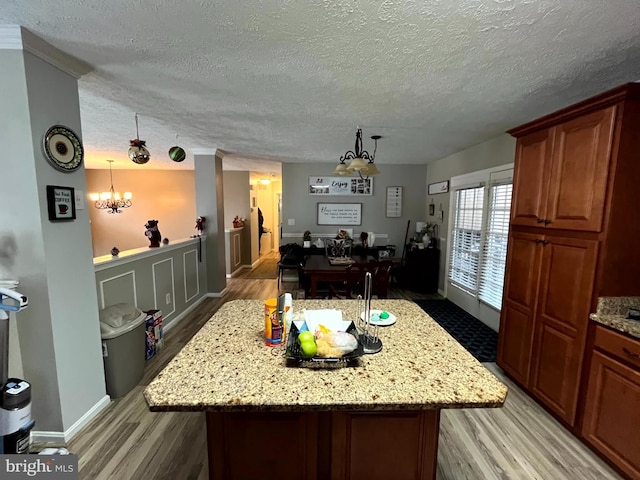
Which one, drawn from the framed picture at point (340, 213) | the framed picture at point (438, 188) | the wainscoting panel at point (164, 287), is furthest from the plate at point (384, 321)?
the framed picture at point (340, 213)

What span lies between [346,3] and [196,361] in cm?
165

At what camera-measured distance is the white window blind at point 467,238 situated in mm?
3729

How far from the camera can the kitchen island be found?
893 millimetres

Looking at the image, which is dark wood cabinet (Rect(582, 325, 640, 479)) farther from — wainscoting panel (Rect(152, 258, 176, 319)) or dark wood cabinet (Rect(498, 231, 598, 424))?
wainscoting panel (Rect(152, 258, 176, 319))

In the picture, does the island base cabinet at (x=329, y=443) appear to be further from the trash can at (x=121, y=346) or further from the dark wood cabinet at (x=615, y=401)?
the trash can at (x=121, y=346)

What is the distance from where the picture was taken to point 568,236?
5.92ft

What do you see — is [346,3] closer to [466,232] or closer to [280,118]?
[280,118]

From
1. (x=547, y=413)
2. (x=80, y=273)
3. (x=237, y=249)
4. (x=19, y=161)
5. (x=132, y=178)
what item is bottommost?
(x=547, y=413)

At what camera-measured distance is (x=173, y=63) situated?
1718mm

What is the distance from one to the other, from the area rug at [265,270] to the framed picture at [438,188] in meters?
3.67

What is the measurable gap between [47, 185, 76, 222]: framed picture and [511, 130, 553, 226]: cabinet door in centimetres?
319

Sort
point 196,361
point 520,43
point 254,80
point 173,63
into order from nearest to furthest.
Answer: point 196,361
point 520,43
point 173,63
point 254,80

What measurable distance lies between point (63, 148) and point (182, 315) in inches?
102

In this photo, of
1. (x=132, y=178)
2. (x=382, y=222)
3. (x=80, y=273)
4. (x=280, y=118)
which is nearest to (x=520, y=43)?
(x=280, y=118)
